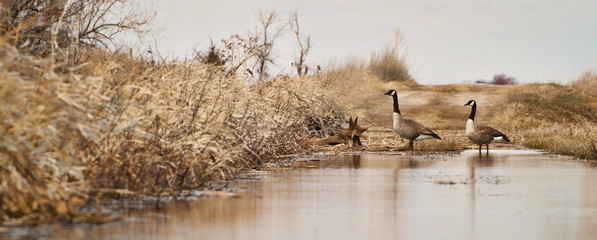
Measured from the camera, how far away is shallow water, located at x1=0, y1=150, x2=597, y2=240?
8242 millimetres

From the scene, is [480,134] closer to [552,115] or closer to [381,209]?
[381,209]

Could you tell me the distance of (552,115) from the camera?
45.9 m

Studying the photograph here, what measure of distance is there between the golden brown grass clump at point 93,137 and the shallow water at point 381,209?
0.65m

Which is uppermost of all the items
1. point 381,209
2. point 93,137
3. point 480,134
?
point 480,134

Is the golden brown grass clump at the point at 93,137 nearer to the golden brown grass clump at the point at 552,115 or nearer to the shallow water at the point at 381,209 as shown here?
the shallow water at the point at 381,209

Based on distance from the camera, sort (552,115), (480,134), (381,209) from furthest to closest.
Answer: (552,115) < (480,134) < (381,209)

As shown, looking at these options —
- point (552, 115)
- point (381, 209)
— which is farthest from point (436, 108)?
point (381, 209)

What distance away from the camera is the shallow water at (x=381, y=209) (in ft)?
27.0

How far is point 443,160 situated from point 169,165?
9782 mm

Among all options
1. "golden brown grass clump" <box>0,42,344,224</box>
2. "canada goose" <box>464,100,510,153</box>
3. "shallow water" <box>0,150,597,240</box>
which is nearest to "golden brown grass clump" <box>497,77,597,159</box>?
"canada goose" <box>464,100,510,153</box>

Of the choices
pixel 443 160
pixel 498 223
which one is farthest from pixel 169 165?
pixel 443 160

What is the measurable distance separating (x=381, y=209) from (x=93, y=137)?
316cm

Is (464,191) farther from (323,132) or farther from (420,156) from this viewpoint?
(323,132)

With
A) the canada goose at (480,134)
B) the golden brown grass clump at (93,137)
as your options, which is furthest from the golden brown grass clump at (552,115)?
the golden brown grass clump at (93,137)
